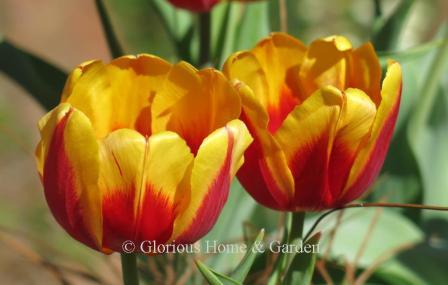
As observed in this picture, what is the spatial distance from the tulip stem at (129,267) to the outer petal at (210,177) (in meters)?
0.03

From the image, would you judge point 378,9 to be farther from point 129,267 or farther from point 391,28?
point 129,267

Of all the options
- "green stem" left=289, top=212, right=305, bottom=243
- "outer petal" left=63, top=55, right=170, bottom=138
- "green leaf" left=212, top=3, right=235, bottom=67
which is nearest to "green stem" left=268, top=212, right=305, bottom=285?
"green stem" left=289, top=212, right=305, bottom=243

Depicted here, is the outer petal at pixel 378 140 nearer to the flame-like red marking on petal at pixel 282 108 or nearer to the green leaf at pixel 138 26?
the flame-like red marking on petal at pixel 282 108

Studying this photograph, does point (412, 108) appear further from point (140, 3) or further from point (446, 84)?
point (140, 3)

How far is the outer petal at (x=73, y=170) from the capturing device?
546 millimetres

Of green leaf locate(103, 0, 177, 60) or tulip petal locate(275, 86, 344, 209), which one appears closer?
tulip petal locate(275, 86, 344, 209)

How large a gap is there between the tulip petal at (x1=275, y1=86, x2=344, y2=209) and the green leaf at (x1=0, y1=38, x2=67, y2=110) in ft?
1.16

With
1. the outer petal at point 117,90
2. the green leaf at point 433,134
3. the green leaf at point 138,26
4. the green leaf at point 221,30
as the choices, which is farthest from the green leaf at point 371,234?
the green leaf at point 138,26

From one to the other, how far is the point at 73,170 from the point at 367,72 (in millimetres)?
195

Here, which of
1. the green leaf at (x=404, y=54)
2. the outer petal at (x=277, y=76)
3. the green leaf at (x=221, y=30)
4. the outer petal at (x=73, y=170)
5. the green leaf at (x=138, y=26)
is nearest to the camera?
the outer petal at (x=73, y=170)

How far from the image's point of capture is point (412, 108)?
999 millimetres

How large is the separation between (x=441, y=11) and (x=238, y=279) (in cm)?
189

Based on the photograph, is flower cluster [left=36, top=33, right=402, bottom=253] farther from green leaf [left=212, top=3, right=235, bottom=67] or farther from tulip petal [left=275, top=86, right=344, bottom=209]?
green leaf [left=212, top=3, right=235, bottom=67]

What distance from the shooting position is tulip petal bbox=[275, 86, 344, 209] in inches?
23.3
